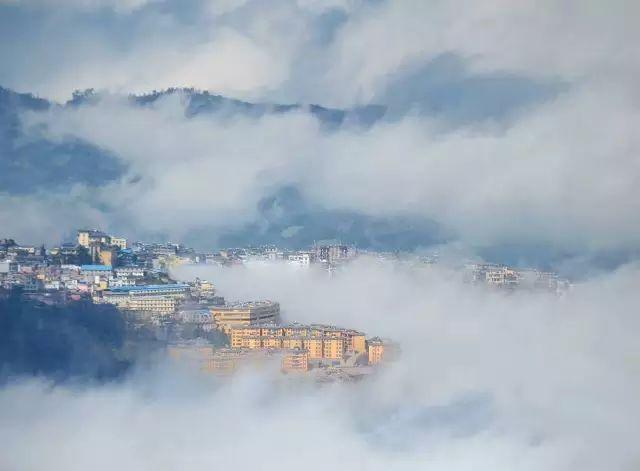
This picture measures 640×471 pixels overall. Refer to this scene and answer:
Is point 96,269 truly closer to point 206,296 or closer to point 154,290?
point 154,290

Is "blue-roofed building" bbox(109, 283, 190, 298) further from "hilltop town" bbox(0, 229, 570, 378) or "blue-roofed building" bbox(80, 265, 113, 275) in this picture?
"blue-roofed building" bbox(80, 265, 113, 275)

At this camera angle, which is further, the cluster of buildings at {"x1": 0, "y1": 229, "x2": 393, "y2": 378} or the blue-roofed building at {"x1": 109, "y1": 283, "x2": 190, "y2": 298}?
the blue-roofed building at {"x1": 109, "y1": 283, "x2": 190, "y2": 298}

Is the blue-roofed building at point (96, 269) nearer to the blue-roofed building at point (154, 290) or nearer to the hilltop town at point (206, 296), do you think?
the hilltop town at point (206, 296)

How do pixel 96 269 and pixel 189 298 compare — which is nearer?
pixel 189 298

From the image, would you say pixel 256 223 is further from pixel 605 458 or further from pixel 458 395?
pixel 605 458

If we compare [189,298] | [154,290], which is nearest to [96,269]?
[154,290]

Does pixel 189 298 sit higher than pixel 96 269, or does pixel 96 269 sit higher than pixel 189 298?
pixel 96 269

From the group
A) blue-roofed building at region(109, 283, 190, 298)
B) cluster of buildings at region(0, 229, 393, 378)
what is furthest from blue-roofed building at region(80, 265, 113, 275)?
blue-roofed building at region(109, 283, 190, 298)

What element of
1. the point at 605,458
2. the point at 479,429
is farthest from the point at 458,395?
the point at 605,458

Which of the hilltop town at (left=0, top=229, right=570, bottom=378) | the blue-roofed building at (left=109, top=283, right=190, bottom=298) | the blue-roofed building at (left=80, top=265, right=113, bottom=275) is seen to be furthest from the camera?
the blue-roofed building at (left=80, top=265, right=113, bottom=275)

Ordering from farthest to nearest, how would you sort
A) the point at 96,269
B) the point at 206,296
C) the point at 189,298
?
the point at 96,269, the point at 206,296, the point at 189,298

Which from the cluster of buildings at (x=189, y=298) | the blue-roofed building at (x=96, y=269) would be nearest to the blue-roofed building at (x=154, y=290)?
the cluster of buildings at (x=189, y=298)
